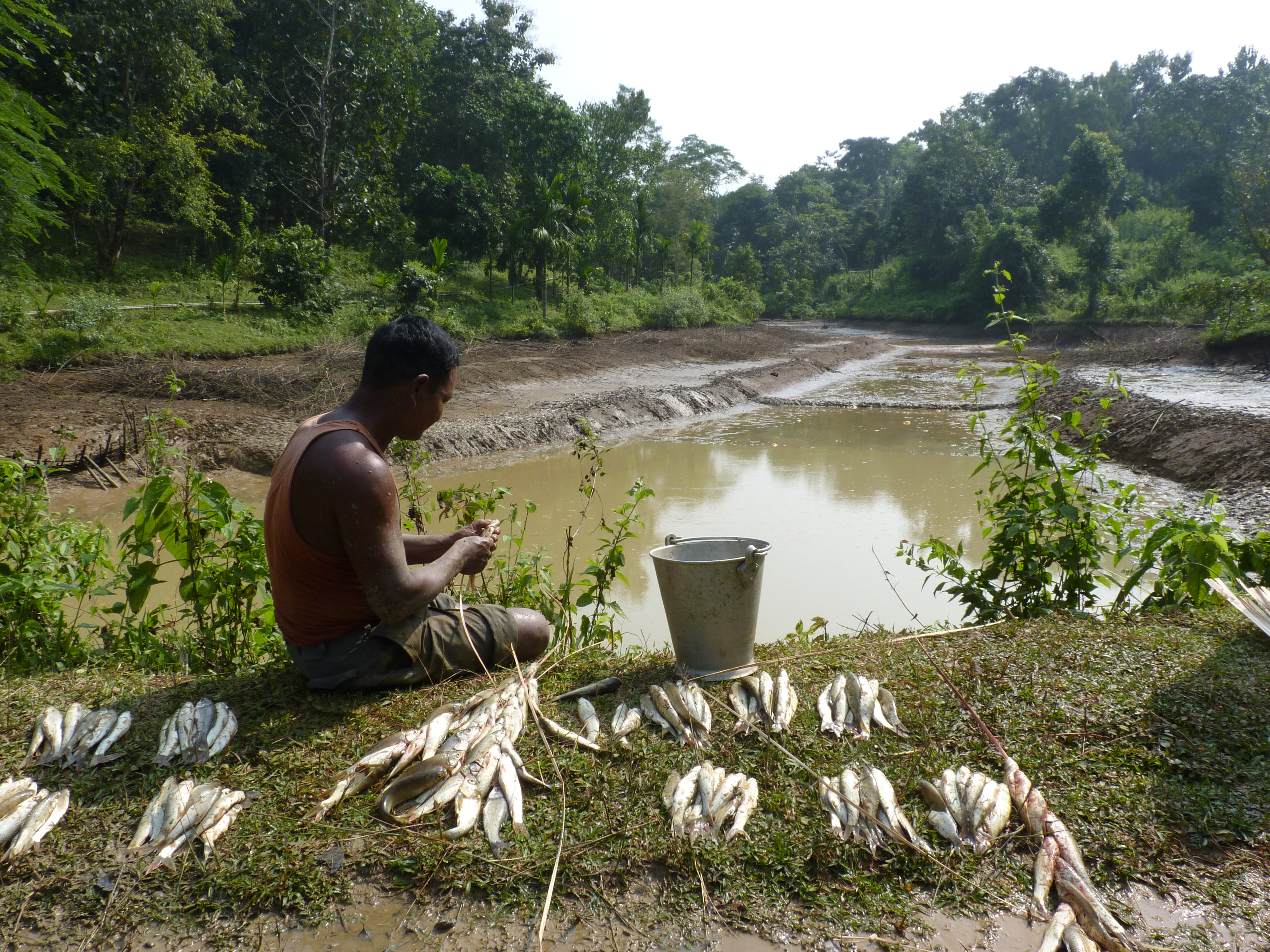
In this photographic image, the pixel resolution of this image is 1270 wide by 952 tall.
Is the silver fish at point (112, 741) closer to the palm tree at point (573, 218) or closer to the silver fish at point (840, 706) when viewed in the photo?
the silver fish at point (840, 706)

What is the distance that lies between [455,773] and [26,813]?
3.93ft

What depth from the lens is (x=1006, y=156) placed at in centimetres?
4622

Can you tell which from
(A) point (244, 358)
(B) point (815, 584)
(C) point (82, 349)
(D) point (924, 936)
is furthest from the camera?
(A) point (244, 358)

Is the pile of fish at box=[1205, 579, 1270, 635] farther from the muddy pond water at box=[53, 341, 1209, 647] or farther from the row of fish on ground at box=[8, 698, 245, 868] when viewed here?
the row of fish on ground at box=[8, 698, 245, 868]

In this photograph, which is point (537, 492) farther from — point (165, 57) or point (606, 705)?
point (165, 57)

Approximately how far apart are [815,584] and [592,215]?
2883 cm

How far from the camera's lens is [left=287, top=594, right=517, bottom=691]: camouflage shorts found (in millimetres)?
2818

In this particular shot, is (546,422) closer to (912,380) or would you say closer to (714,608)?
(714,608)

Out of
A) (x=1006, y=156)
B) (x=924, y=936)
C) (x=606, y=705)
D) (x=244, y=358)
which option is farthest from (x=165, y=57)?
(x=1006, y=156)

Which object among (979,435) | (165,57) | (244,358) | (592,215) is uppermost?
(165,57)

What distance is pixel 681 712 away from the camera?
273 cm

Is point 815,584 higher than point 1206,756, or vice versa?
point 1206,756

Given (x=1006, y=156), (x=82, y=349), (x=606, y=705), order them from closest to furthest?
(x=606, y=705), (x=82, y=349), (x=1006, y=156)

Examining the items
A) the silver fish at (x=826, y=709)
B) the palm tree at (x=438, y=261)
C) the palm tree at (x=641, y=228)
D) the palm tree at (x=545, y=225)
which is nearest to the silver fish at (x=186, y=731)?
the silver fish at (x=826, y=709)
